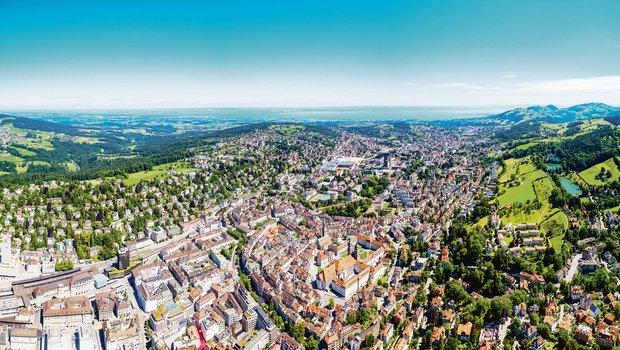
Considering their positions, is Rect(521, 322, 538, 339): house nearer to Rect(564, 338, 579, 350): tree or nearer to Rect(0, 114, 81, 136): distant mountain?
Rect(564, 338, 579, 350): tree

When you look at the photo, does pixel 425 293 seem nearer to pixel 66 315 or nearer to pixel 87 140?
pixel 66 315

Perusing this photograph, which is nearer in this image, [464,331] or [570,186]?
[464,331]

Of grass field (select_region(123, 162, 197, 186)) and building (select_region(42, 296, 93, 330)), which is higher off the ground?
grass field (select_region(123, 162, 197, 186))

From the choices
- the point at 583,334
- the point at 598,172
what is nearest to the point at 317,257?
the point at 583,334

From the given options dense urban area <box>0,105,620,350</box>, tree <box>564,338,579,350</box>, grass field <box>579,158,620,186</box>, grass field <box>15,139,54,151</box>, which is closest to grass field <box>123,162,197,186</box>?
dense urban area <box>0,105,620,350</box>

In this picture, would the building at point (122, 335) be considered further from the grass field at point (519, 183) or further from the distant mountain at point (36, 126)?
the distant mountain at point (36, 126)

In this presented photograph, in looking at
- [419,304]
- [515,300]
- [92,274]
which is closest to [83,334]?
[92,274]
